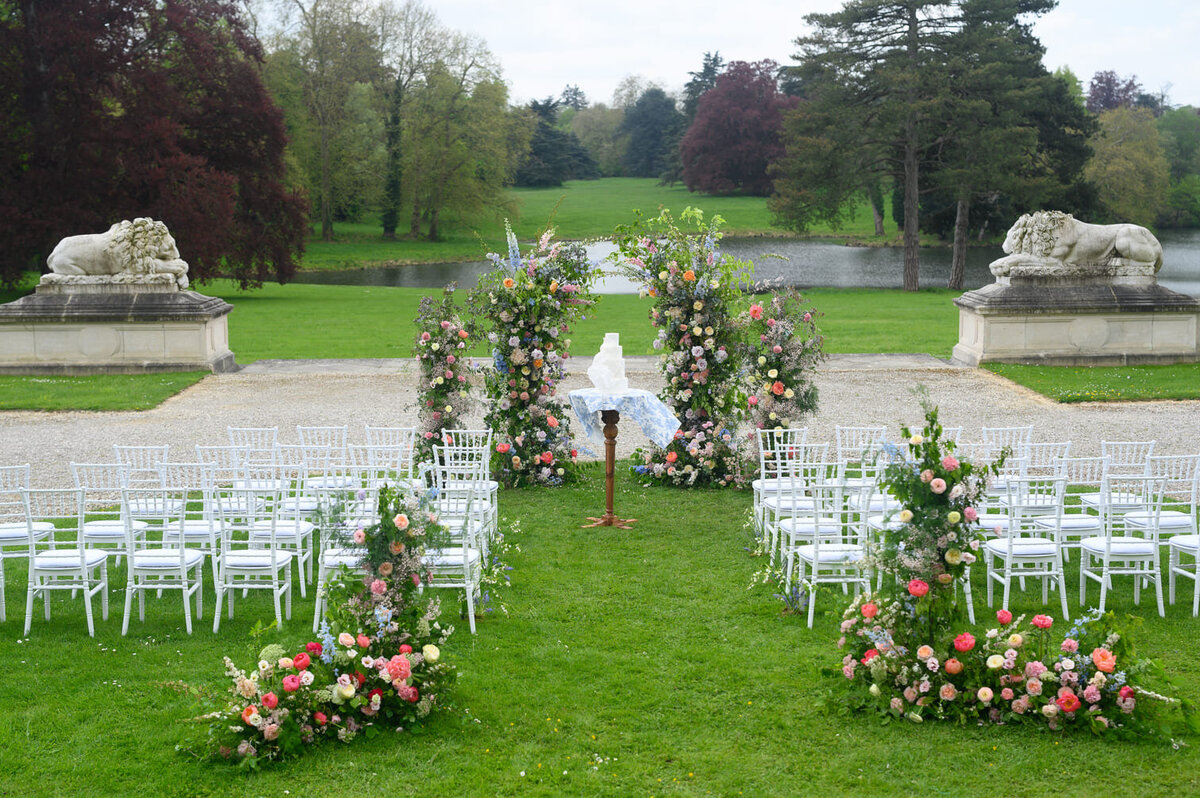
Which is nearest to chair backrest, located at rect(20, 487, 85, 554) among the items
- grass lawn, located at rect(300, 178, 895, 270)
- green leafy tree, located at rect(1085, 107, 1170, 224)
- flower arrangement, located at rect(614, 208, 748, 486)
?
flower arrangement, located at rect(614, 208, 748, 486)

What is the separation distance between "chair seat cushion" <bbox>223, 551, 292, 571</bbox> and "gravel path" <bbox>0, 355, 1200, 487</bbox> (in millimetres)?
4900

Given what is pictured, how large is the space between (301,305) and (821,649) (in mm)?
26345

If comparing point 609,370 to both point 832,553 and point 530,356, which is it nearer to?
point 530,356

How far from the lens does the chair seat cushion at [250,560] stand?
7.00 metres

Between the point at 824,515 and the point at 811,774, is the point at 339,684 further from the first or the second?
the point at 824,515

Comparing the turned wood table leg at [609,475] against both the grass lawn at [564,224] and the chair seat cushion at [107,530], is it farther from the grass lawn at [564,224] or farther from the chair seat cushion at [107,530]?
the grass lawn at [564,224]

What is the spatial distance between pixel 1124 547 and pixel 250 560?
5.63m

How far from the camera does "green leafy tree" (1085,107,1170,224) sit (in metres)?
48.3

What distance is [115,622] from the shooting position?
23.8ft

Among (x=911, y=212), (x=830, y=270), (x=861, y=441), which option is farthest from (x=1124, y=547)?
(x=830, y=270)

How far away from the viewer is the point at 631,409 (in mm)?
10109

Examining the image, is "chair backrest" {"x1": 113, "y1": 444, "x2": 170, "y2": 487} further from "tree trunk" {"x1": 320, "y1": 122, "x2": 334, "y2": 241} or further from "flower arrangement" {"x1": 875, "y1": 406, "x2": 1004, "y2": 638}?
"tree trunk" {"x1": 320, "y1": 122, "x2": 334, "y2": 241}

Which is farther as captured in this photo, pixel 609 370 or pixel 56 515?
pixel 609 370

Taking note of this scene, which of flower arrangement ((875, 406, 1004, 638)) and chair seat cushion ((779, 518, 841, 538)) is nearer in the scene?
flower arrangement ((875, 406, 1004, 638))
